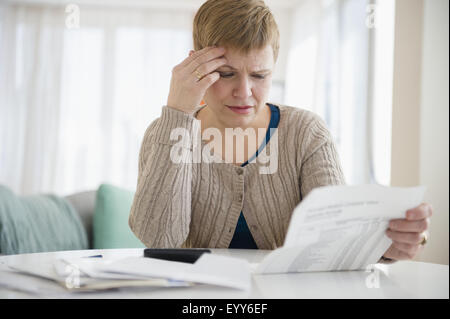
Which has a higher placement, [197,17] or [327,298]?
[197,17]

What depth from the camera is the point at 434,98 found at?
2352mm

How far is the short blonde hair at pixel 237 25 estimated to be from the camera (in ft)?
3.29

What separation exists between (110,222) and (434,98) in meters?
1.82

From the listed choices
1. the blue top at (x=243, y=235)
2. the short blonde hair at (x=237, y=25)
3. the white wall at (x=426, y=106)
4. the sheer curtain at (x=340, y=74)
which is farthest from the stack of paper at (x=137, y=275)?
the sheer curtain at (x=340, y=74)

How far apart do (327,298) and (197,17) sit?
2.59ft

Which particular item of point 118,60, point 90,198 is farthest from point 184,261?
point 118,60

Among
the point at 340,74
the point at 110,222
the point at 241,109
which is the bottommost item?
the point at 110,222

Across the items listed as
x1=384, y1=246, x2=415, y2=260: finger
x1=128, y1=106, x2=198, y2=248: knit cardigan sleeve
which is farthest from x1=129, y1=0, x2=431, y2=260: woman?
x1=384, y1=246, x2=415, y2=260: finger

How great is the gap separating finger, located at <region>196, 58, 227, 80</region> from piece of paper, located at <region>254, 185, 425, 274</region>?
49 centimetres

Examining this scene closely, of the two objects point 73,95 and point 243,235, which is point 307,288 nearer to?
point 243,235

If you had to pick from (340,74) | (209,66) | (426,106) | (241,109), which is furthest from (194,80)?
(340,74)

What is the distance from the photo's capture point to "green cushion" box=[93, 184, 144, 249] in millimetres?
2141

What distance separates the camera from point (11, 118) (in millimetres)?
5020
